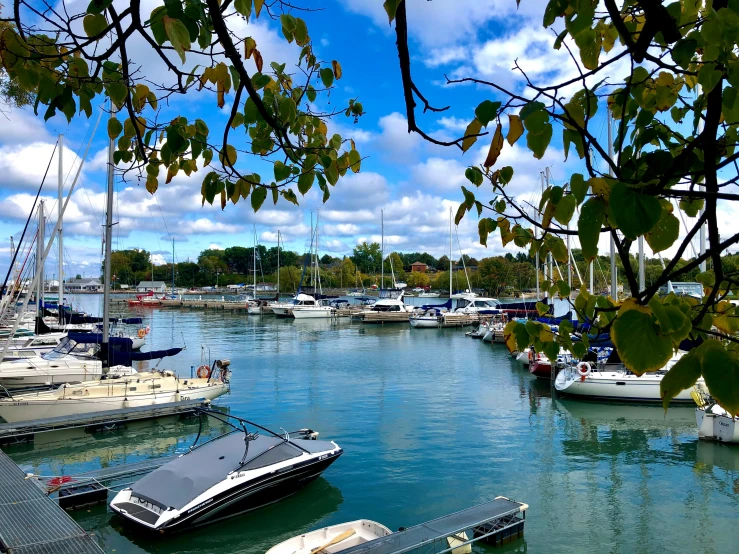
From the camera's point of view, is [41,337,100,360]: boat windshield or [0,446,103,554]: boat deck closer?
[0,446,103,554]: boat deck

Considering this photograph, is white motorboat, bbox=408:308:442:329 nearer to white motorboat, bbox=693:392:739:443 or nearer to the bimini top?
white motorboat, bbox=693:392:739:443

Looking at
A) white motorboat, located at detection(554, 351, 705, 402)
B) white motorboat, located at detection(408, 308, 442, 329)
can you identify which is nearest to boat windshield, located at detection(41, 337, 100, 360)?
white motorboat, located at detection(554, 351, 705, 402)

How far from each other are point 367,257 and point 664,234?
480 ft

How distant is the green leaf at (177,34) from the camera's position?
5.62 ft

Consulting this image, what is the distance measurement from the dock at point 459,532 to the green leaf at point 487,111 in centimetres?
895

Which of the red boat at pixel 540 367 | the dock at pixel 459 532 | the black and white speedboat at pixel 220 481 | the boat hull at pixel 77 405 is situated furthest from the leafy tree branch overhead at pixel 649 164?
the red boat at pixel 540 367

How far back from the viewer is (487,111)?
1731mm

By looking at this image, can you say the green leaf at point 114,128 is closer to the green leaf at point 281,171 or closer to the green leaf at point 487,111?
the green leaf at point 281,171

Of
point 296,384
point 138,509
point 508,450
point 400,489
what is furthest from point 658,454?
point 296,384

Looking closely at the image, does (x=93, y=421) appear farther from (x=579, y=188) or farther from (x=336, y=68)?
(x=579, y=188)

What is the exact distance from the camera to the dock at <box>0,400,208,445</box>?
16719mm

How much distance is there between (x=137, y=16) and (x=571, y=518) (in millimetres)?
12662

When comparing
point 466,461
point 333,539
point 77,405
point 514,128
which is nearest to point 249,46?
point 514,128

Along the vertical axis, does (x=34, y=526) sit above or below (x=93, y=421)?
above
